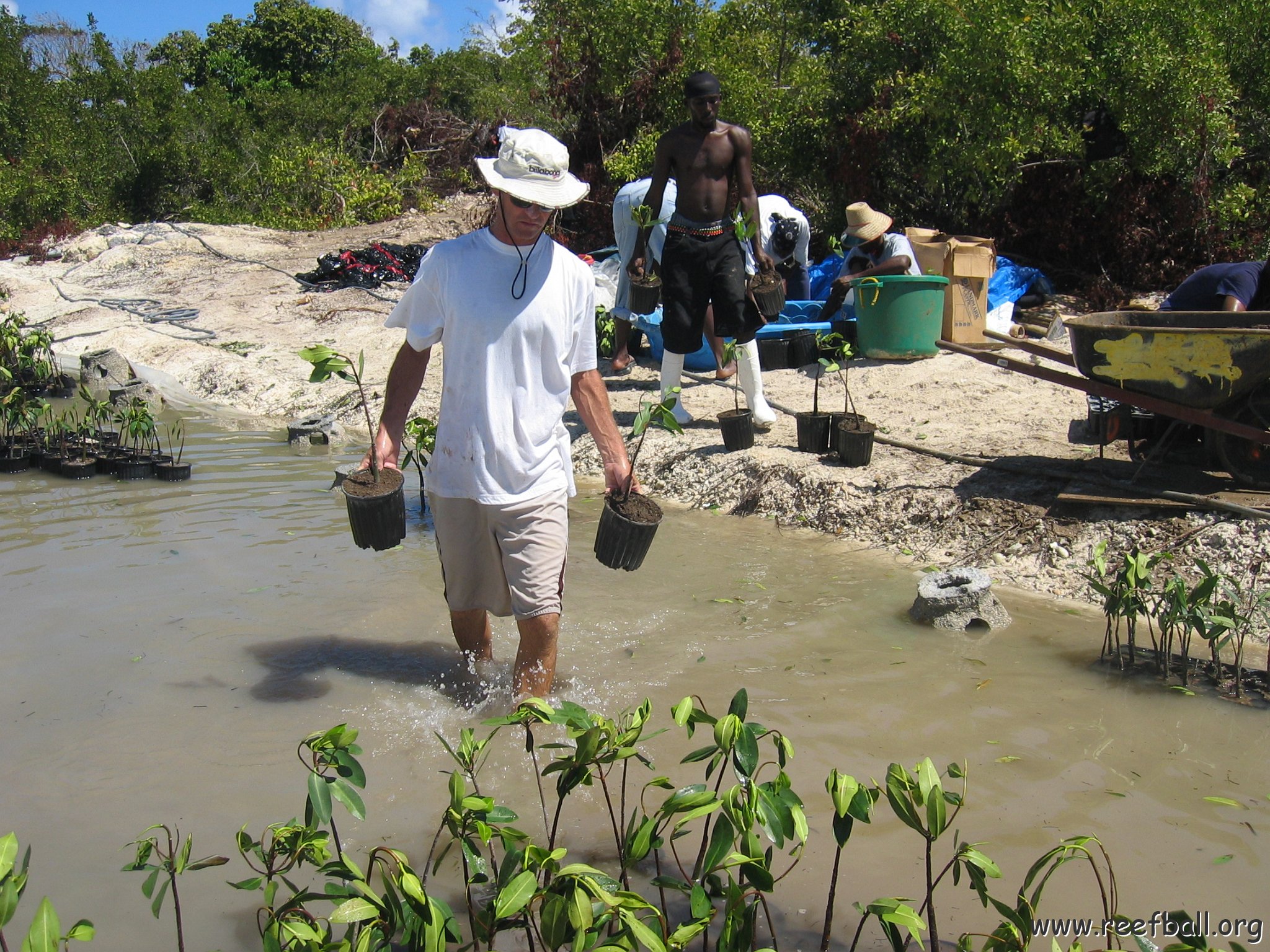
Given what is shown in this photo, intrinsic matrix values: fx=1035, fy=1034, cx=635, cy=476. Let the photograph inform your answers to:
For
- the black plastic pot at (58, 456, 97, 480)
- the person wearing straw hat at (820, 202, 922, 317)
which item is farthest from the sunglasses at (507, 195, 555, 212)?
the black plastic pot at (58, 456, 97, 480)

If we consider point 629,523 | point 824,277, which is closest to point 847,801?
point 629,523

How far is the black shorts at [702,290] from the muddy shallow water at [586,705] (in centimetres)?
141

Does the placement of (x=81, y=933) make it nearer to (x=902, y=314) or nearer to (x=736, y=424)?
(x=736, y=424)

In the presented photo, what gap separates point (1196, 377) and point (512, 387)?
3.27 meters

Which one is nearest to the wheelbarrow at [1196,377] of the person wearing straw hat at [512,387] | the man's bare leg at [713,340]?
the man's bare leg at [713,340]

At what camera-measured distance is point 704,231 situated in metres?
6.45

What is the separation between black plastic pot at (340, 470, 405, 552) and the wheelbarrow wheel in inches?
150

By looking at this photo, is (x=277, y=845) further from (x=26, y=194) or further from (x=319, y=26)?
(x=319, y=26)

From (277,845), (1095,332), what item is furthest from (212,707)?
(1095,332)

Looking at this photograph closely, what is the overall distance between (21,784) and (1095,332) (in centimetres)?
472

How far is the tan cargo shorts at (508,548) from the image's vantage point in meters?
3.28

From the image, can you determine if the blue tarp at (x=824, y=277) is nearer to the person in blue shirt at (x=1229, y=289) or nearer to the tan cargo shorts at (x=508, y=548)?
the person in blue shirt at (x=1229, y=289)

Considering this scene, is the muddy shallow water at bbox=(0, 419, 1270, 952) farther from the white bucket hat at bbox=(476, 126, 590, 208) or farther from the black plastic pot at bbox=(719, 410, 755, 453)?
the white bucket hat at bbox=(476, 126, 590, 208)

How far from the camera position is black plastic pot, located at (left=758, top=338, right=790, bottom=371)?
310 inches
